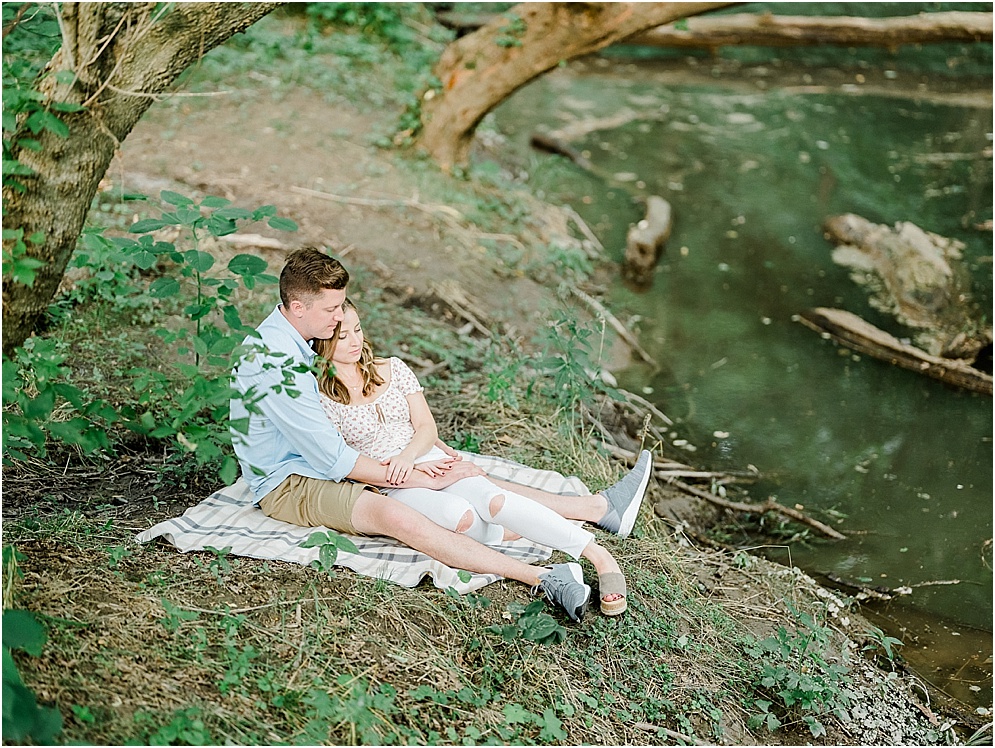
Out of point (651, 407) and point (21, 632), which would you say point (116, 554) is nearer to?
point (21, 632)

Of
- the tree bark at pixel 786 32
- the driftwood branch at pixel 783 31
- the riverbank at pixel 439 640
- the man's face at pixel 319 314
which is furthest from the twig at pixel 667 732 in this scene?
the tree bark at pixel 786 32

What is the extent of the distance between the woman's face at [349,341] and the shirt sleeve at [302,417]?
0.59 ft

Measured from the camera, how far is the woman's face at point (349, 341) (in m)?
3.82

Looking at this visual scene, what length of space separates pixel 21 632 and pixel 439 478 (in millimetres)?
1615

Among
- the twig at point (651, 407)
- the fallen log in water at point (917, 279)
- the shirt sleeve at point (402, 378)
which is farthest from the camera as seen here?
the fallen log in water at point (917, 279)

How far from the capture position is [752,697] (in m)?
3.75

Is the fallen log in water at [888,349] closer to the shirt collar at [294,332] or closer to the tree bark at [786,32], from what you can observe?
the shirt collar at [294,332]

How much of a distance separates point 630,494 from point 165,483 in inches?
77.7

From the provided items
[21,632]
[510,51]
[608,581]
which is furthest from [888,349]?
[21,632]

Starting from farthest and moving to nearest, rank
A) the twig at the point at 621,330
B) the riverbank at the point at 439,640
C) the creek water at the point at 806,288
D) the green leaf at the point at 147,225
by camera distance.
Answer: the twig at the point at 621,330, the creek water at the point at 806,288, the green leaf at the point at 147,225, the riverbank at the point at 439,640

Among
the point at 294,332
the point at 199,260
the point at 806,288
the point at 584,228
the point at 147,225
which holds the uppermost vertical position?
the point at 147,225

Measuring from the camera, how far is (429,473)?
3.89 meters

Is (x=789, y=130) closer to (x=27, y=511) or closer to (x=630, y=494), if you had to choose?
(x=630, y=494)

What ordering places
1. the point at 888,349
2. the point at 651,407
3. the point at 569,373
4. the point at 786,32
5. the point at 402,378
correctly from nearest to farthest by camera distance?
the point at 402,378 < the point at 569,373 < the point at 651,407 < the point at 888,349 < the point at 786,32
